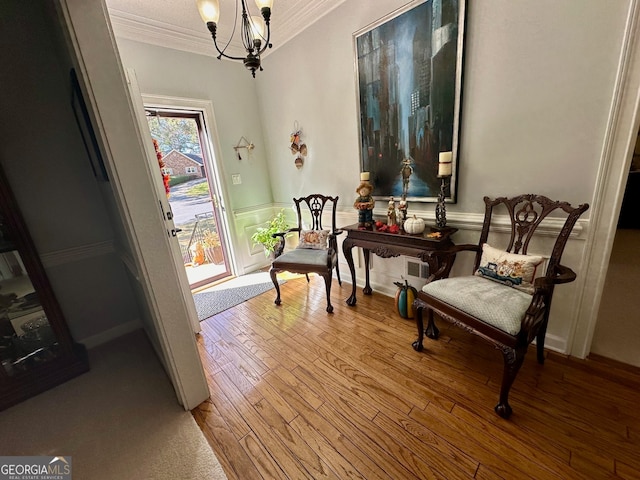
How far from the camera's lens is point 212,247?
11.2 feet

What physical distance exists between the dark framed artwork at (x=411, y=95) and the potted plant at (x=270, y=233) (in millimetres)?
1487

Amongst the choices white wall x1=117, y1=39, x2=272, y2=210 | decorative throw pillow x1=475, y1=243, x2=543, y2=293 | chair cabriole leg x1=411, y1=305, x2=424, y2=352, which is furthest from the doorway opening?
decorative throw pillow x1=475, y1=243, x2=543, y2=293

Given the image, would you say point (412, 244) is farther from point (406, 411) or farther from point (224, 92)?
point (224, 92)

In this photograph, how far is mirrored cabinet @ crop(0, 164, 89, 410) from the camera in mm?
1568

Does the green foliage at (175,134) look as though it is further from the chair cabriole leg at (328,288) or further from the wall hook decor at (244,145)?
the chair cabriole leg at (328,288)

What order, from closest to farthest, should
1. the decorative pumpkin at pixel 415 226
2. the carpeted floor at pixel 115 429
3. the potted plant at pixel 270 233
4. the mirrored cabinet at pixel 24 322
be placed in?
the carpeted floor at pixel 115 429, the mirrored cabinet at pixel 24 322, the decorative pumpkin at pixel 415 226, the potted plant at pixel 270 233

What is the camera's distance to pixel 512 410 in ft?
4.32

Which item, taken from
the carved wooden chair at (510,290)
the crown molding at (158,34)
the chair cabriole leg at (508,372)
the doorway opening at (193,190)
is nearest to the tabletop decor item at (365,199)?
the carved wooden chair at (510,290)

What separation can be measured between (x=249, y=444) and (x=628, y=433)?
179 centimetres

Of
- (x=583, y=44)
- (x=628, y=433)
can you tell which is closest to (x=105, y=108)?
(x=583, y=44)

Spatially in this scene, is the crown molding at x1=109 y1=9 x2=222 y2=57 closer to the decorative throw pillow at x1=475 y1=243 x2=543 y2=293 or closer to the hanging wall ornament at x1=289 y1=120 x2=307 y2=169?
the hanging wall ornament at x1=289 y1=120 x2=307 y2=169

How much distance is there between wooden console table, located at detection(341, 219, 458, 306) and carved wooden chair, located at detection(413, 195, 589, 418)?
2.2 inches

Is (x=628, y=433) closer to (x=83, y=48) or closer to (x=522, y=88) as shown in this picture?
(x=522, y=88)

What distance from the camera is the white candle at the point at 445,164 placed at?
1755 mm
